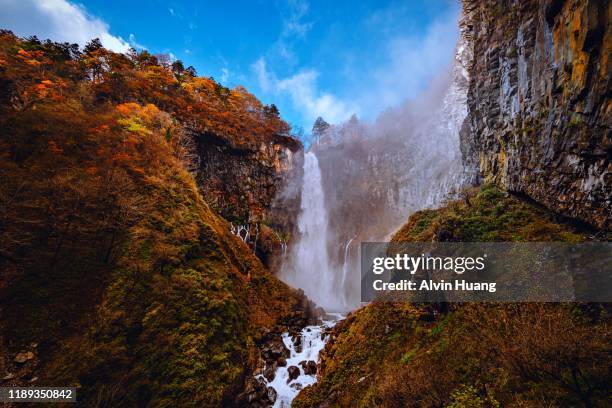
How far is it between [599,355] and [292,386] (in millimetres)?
12715

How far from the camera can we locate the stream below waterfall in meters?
13.5

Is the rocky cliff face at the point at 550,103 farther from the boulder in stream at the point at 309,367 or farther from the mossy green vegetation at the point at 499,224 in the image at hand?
the boulder in stream at the point at 309,367

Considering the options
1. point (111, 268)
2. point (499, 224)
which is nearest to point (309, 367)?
point (111, 268)

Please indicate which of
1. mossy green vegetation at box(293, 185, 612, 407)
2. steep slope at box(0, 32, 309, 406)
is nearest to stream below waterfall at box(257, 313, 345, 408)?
mossy green vegetation at box(293, 185, 612, 407)

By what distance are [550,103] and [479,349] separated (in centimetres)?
1007

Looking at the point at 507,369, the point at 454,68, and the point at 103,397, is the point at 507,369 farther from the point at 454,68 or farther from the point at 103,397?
the point at 454,68

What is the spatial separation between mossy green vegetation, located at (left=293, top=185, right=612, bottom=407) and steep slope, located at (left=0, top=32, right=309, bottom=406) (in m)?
5.53

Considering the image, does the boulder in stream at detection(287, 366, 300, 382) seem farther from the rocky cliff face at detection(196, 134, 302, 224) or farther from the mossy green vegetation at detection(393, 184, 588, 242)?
the rocky cliff face at detection(196, 134, 302, 224)

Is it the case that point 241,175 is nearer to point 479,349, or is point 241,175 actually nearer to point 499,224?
point 499,224

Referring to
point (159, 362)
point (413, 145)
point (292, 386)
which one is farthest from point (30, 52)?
point (413, 145)

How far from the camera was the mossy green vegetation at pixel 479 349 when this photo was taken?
5.14 m

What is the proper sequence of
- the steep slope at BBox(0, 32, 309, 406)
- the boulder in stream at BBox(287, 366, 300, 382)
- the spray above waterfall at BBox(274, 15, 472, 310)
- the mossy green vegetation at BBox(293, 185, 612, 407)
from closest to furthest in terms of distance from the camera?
the mossy green vegetation at BBox(293, 185, 612, 407)
the steep slope at BBox(0, 32, 309, 406)
the boulder in stream at BBox(287, 366, 300, 382)
the spray above waterfall at BBox(274, 15, 472, 310)

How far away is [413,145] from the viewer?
135 feet

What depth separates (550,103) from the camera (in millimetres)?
10656
